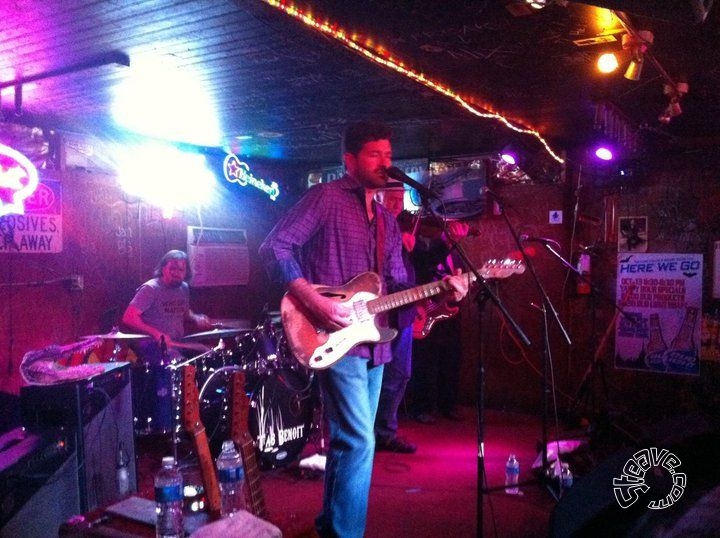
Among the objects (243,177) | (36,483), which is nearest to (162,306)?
(243,177)

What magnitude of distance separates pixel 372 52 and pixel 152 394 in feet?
11.0

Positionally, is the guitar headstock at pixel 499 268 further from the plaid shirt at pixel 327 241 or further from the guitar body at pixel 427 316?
the guitar body at pixel 427 316

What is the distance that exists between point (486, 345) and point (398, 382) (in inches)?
95.8

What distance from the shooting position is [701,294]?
20.6ft

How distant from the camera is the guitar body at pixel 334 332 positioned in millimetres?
2857

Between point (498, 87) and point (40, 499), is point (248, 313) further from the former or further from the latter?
point (40, 499)

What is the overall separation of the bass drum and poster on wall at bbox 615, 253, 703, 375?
3.65m

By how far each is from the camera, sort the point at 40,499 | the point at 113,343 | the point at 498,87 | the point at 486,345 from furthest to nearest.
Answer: the point at 486,345 → the point at 113,343 → the point at 498,87 → the point at 40,499

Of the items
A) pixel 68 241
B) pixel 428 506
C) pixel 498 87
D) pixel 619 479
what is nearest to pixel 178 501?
pixel 619 479

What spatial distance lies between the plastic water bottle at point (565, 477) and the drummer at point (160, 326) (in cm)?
326

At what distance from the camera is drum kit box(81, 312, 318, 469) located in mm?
4836

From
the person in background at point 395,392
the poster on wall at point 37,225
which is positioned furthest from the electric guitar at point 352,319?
the poster on wall at point 37,225

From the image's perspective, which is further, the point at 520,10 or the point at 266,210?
the point at 266,210

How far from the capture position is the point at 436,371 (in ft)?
22.0
